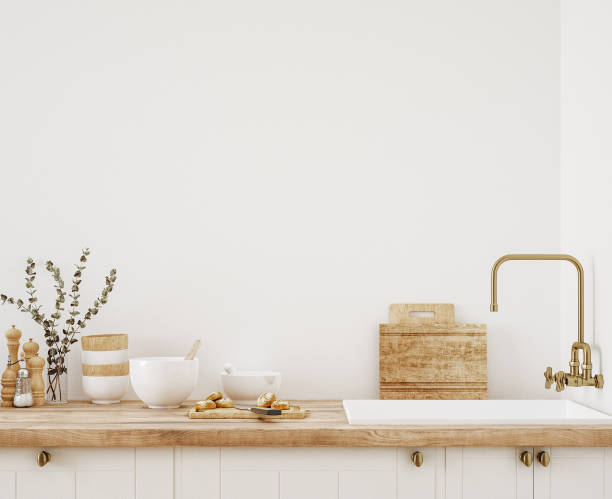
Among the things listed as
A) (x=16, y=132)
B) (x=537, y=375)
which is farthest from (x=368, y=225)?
(x=16, y=132)

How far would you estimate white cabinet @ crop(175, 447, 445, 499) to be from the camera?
1783 mm

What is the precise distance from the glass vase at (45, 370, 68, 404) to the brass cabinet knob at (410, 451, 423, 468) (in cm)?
123

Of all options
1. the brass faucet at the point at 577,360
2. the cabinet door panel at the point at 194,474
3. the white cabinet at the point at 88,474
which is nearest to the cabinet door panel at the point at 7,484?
the white cabinet at the point at 88,474

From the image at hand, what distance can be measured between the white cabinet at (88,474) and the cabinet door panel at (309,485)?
32cm

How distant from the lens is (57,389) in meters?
2.31

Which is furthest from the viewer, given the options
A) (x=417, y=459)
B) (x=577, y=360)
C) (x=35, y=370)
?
(x=35, y=370)

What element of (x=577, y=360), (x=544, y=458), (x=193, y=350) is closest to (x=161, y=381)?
(x=193, y=350)

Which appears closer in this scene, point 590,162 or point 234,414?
point 234,414

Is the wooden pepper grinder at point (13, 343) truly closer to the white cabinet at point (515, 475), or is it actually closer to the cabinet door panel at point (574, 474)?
the white cabinet at point (515, 475)

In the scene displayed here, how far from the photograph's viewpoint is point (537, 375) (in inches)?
93.8

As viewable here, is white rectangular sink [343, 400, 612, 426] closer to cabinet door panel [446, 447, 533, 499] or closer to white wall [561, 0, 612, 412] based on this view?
white wall [561, 0, 612, 412]

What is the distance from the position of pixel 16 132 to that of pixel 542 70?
1.97 meters

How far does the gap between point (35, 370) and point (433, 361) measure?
4.50ft

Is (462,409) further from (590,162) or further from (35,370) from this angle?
(35,370)
